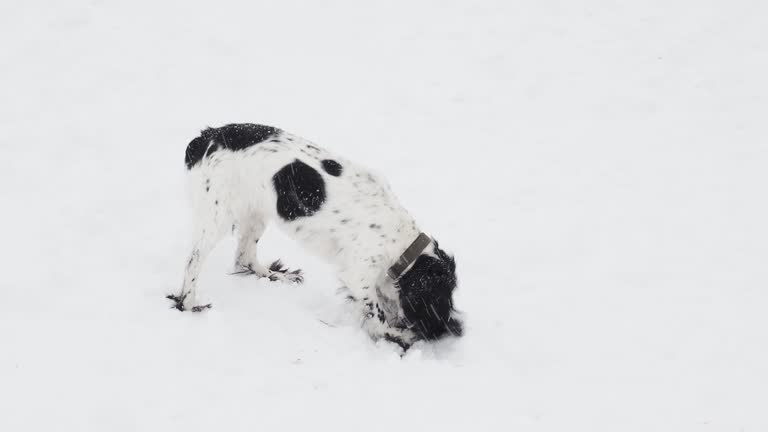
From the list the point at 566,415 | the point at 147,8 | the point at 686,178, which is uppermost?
the point at 147,8

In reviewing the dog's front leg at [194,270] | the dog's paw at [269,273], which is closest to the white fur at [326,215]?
the dog's front leg at [194,270]

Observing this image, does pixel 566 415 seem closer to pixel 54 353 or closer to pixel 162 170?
pixel 54 353

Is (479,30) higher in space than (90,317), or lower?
higher

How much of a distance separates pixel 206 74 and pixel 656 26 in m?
6.22

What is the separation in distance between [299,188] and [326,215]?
229mm

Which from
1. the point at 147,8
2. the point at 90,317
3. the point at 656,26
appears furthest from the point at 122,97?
the point at 656,26

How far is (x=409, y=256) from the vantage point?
11.6 feet

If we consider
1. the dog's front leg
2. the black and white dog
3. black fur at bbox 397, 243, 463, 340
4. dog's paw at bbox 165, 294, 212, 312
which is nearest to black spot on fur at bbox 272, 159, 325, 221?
the black and white dog

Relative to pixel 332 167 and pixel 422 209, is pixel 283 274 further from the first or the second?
pixel 422 209

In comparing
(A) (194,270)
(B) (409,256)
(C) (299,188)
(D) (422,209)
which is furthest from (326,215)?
(D) (422,209)

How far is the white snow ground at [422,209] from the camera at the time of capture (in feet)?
10.1

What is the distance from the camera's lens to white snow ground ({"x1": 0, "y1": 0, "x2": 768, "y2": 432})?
10.1 feet

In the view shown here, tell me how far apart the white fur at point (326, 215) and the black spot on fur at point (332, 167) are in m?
0.03

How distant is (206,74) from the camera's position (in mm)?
7055
